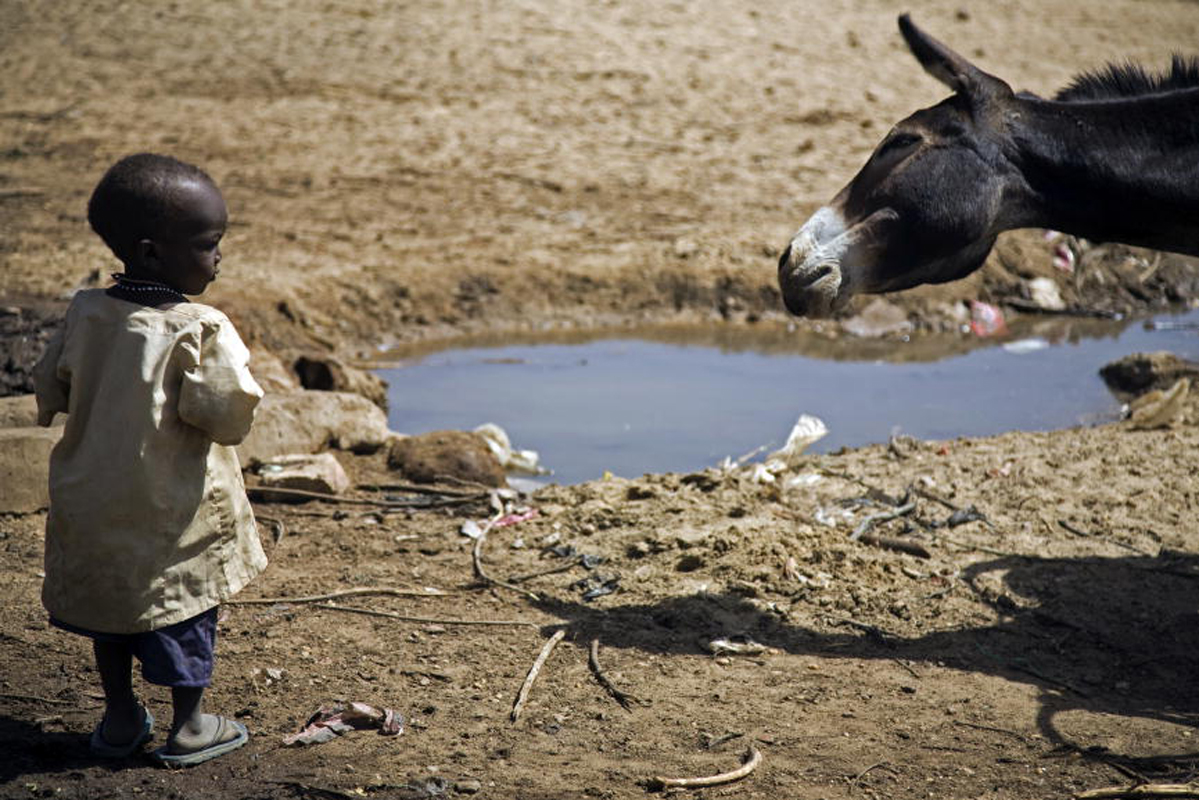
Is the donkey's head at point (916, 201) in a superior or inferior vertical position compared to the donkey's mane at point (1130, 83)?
inferior

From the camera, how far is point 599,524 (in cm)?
532

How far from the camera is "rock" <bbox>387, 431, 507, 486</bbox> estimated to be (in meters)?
5.92

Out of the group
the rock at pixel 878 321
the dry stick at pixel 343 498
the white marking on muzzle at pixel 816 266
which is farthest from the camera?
the rock at pixel 878 321

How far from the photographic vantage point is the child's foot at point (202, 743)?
127 inches

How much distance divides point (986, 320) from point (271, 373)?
222 inches

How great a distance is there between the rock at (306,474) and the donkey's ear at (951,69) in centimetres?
301

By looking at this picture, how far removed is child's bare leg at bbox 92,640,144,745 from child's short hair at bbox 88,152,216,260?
3.25 ft

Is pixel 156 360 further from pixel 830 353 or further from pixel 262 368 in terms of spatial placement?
pixel 830 353

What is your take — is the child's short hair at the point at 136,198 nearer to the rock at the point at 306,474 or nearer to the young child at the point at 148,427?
the young child at the point at 148,427

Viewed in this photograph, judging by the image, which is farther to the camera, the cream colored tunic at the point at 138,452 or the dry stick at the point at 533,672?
the dry stick at the point at 533,672

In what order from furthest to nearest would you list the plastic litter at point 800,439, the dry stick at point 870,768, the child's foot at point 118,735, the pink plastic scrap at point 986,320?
the pink plastic scrap at point 986,320
the plastic litter at point 800,439
the dry stick at point 870,768
the child's foot at point 118,735

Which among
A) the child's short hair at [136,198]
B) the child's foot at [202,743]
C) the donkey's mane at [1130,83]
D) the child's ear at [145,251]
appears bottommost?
the child's foot at [202,743]

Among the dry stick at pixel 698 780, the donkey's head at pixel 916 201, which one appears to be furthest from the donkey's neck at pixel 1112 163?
the dry stick at pixel 698 780

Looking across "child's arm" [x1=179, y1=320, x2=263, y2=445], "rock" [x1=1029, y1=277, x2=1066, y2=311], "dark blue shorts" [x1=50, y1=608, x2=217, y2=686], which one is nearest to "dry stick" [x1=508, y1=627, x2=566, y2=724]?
"dark blue shorts" [x1=50, y1=608, x2=217, y2=686]
